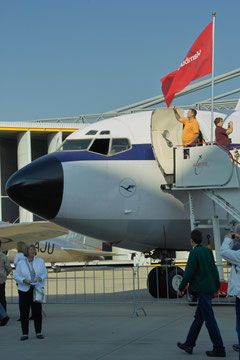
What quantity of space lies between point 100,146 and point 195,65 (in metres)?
3.41

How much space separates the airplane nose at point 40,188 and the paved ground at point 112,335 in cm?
262

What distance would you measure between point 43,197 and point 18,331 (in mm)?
3486

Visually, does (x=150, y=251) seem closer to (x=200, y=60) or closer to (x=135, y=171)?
(x=135, y=171)

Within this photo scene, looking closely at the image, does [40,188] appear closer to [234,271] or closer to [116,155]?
[116,155]

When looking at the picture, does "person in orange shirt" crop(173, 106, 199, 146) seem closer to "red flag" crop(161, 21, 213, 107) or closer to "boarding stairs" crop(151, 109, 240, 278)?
"boarding stairs" crop(151, 109, 240, 278)

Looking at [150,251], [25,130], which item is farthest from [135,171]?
[25,130]

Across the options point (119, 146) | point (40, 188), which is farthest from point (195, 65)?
point (40, 188)

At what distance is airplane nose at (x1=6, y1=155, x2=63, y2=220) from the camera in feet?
43.8

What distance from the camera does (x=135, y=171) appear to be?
46.5 feet

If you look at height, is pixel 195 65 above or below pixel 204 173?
above

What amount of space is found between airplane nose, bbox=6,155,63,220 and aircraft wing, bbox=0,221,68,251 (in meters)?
2.71

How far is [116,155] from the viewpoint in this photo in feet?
47.0

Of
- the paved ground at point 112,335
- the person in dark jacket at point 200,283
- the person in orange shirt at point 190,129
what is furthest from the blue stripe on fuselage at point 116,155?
the person in dark jacket at point 200,283

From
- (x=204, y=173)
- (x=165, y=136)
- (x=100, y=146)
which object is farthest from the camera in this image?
(x=165, y=136)
